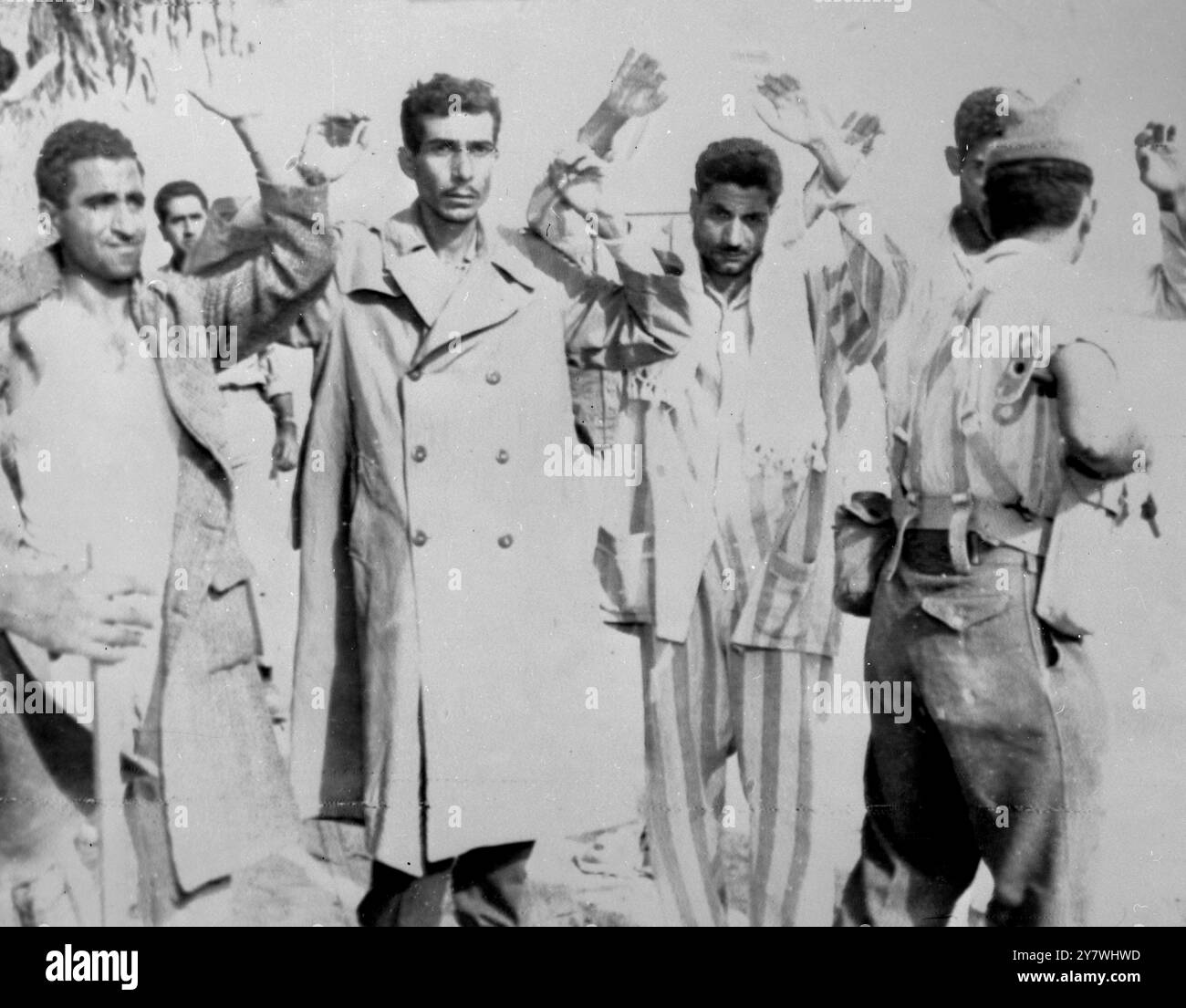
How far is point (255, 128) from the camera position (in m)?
6.77

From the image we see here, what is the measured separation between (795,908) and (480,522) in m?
1.68

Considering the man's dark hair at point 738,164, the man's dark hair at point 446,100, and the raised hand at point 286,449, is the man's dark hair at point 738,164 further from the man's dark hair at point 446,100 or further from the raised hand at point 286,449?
the raised hand at point 286,449

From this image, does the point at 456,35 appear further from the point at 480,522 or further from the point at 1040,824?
the point at 1040,824

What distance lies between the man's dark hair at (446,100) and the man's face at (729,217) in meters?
0.73

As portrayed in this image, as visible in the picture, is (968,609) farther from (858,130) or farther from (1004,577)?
(858,130)

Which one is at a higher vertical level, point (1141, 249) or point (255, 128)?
point (255, 128)

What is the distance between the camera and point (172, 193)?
678 cm

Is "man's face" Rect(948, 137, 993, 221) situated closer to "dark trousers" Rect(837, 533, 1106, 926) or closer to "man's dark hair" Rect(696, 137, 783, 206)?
"man's dark hair" Rect(696, 137, 783, 206)

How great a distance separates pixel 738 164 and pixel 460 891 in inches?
102

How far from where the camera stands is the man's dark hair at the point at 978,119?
6766 millimetres

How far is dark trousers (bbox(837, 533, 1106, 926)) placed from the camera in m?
6.79
